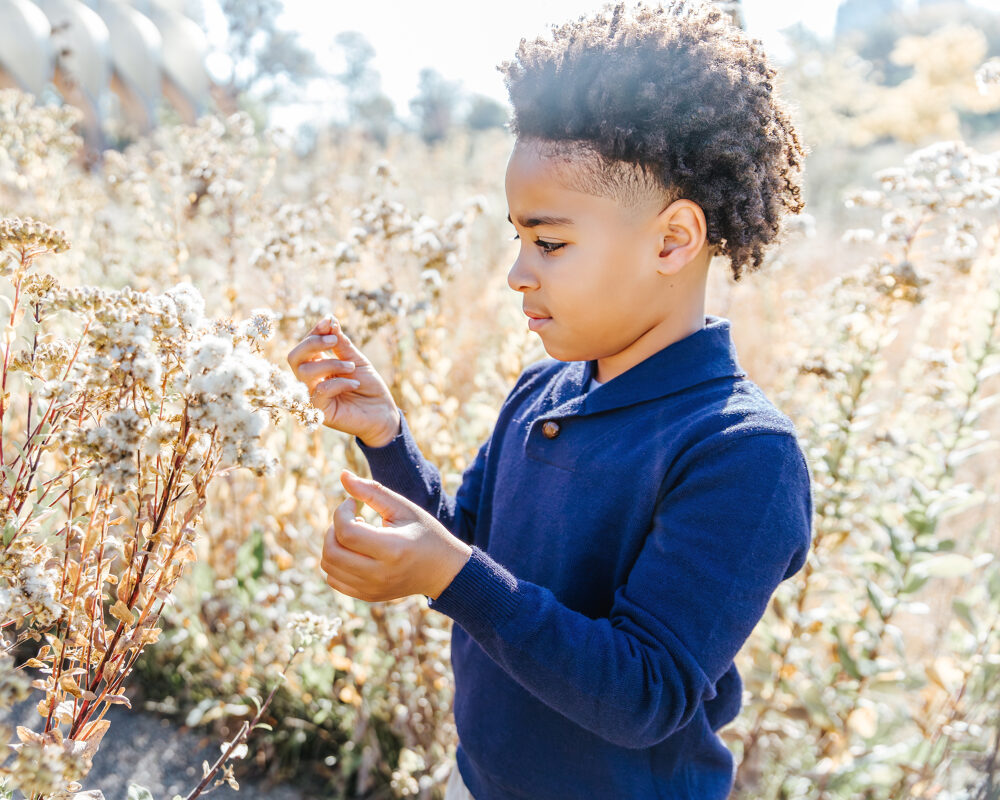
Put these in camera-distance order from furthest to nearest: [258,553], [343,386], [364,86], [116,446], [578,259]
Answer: [364,86] < [258,553] < [343,386] < [578,259] < [116,446]

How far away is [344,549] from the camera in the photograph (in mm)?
764

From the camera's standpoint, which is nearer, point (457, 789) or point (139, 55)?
point (457, 789)

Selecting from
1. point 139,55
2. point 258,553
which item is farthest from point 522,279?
point 139,55

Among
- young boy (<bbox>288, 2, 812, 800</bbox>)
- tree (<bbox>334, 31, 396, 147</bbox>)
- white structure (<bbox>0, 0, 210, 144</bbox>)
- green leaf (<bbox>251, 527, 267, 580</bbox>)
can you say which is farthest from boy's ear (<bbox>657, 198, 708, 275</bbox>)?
tree (<bbox>334, 31, 396, 147</bbox>)

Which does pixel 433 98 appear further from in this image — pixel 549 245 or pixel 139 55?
pixel 549 245

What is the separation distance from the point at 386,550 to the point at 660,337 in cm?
50

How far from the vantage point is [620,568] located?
37.7 inches

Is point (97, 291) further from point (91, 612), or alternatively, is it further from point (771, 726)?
point (771, 726)

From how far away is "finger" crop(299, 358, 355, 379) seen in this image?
1.03 m

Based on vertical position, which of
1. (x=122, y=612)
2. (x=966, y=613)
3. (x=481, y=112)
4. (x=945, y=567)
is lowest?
(x=966, y=613)

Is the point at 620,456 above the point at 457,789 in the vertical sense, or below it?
above

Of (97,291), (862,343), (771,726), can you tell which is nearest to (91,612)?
(97,291)

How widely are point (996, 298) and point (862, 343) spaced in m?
0.30

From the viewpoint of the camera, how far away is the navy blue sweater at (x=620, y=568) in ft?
2.68
